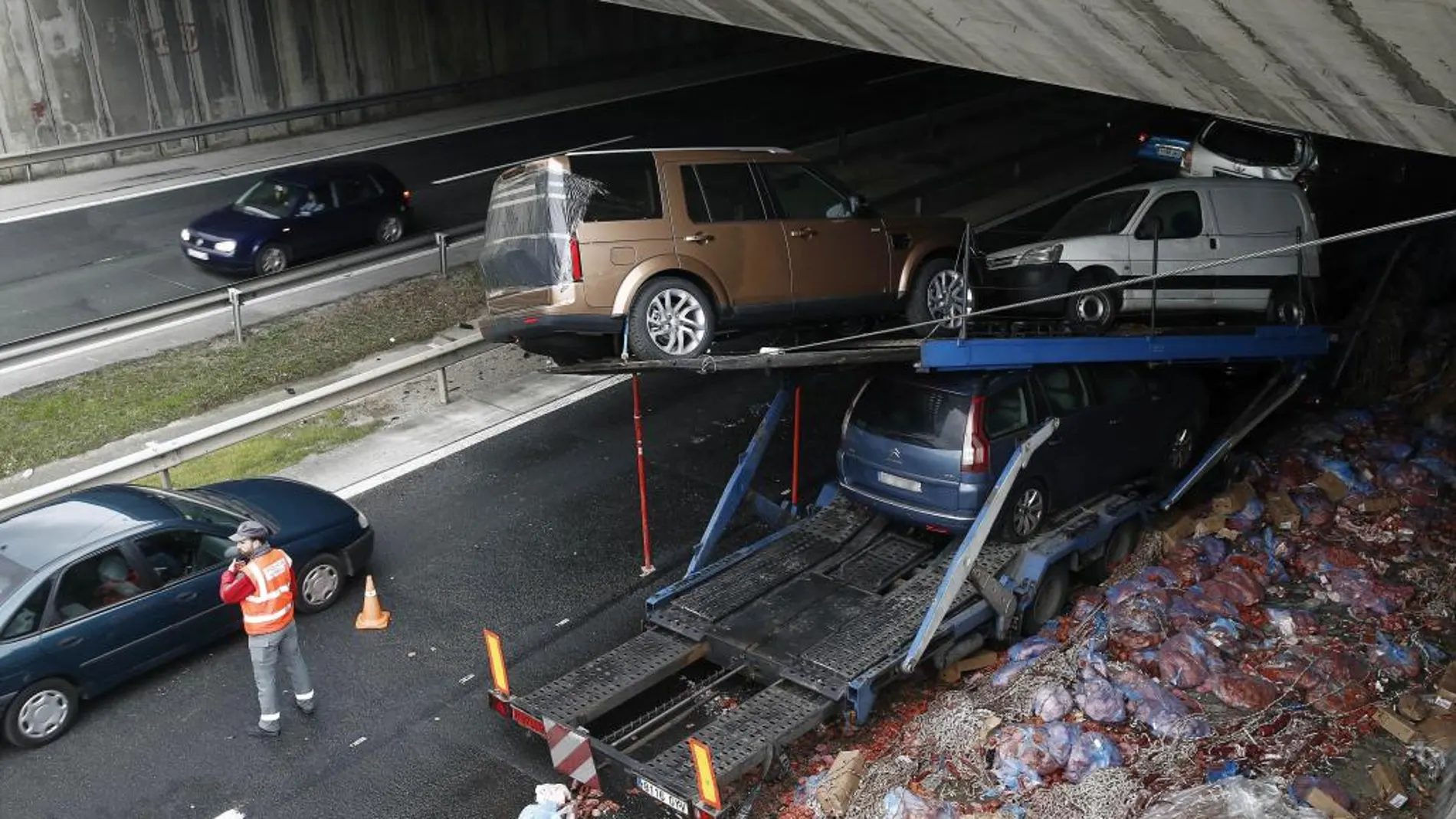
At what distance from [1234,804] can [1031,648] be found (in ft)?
7.14

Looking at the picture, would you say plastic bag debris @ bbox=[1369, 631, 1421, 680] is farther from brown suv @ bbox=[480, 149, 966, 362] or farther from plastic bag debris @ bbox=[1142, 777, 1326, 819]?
brown suv @ bbox=[480, 149, 966, 362]

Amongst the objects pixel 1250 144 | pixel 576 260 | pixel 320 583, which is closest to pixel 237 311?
pixel 320 583

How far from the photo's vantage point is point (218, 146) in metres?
24.3

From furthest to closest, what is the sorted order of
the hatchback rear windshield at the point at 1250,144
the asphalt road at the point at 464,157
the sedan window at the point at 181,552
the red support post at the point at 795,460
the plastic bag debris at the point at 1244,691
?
the hatchback rear windshield at the point at 1250,144, the asphalt road at the point at 464,157, the red support post at the point at 795,460, the sedan window at the point at 181,552, the plastic bag debris at the point at 1244,691

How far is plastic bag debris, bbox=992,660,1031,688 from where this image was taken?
858 cm

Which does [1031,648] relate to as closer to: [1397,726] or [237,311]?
[1397,726]

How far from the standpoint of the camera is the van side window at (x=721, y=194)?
34.4ft

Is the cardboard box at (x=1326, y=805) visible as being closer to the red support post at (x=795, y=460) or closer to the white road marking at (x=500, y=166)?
the red support post at (x=795, y=460)

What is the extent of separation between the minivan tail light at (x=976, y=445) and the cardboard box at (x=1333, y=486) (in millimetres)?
3517

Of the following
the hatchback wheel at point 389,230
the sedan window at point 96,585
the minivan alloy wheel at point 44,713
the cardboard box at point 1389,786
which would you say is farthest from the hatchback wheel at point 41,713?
the hatchback wheel at point 389,230

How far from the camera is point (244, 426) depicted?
1171 cm

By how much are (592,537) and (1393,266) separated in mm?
9485

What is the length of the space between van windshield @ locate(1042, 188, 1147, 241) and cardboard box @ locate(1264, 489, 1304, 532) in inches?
127

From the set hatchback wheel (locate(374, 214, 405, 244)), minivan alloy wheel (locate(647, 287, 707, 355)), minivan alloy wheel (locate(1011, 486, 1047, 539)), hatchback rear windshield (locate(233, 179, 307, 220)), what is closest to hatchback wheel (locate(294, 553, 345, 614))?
minivan alloy wheel (locate(647, 287, 707, 355))
